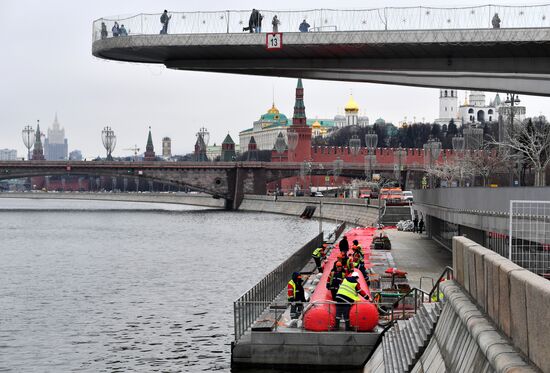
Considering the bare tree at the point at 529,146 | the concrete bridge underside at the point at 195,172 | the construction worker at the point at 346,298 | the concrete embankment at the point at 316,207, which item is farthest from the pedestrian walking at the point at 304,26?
the concrete bridge underside at the point at 195,172

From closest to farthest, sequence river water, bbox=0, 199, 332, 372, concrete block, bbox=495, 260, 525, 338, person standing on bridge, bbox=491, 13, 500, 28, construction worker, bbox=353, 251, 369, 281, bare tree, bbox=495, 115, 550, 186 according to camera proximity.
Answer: concrete block, bbox=495, 260, 525, 338 < river water, bbox=0, 199, 332, 372 < person standing on bridge, bbox=491, 13, 500, 28 < construction worker, bbox=353, 251, 369, 281 < bare tree, bbox=495, 115, 550, 186

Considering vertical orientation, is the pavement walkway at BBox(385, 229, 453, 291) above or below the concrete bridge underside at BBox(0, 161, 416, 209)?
below

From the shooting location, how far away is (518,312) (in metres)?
10.9

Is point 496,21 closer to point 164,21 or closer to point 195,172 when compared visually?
point 164,21

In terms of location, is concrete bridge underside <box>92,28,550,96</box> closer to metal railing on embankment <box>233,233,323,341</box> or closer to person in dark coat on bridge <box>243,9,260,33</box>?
person in dark coat on bridge <box>243,9,260,33</box>

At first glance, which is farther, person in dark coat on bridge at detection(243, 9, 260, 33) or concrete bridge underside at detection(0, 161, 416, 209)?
concrete bridge underside at detection(0, 161, 416, 209)

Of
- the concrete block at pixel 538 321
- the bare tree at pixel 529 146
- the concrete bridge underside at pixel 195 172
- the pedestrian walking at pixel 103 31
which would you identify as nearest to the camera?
the concrete block at pixel 538 321

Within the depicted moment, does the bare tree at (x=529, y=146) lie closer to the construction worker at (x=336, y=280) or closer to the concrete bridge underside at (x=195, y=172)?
the construction worker at (x=336, y=280)

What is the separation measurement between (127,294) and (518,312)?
3823cm

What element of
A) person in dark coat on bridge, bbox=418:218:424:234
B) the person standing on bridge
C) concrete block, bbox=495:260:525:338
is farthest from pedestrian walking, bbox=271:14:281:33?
person in dark coat on bridge, bbox=418:218:424:234

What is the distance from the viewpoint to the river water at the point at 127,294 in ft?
100

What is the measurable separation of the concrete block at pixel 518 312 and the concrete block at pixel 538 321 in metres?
0.19

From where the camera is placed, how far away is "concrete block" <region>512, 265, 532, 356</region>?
1053 centimetres

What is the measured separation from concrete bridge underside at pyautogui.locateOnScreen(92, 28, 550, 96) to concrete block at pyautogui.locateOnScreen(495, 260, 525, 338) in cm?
2155
